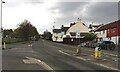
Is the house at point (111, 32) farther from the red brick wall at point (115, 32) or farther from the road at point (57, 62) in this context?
the road at point (57, 62)

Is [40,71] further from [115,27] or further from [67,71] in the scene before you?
[115,27]

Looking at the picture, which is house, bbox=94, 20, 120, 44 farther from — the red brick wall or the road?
the road

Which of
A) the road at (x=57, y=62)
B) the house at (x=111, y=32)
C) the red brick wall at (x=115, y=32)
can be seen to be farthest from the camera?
the house at (x=111, y=32)

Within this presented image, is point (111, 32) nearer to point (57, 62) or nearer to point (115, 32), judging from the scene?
point (115, 32)

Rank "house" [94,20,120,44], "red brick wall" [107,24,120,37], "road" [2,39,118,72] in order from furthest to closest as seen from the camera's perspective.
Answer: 1. "house" [94,20,120,44]
2. "red brick wall" [107,24,120,37]
3. "road" [2,39,118,72]

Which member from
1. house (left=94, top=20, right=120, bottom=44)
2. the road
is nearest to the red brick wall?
house (left=94, top=20, right=120, bottom=44)

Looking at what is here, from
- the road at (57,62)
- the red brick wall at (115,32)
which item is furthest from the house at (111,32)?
the road at (57,62)

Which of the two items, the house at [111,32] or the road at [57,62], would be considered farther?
the house at [111,32]

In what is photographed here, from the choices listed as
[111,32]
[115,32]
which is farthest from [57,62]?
[111,32]

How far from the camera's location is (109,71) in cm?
1772

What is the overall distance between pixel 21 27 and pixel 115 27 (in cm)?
5174

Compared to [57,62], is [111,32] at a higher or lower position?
higher

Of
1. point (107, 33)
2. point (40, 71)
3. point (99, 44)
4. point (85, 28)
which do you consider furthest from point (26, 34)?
point (40, 71)

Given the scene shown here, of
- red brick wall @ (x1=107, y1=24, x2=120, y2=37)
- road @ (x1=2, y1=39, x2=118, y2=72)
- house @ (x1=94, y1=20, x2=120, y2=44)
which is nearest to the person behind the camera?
road @ (x1=2, y1=39, x2=118, y2=72)
